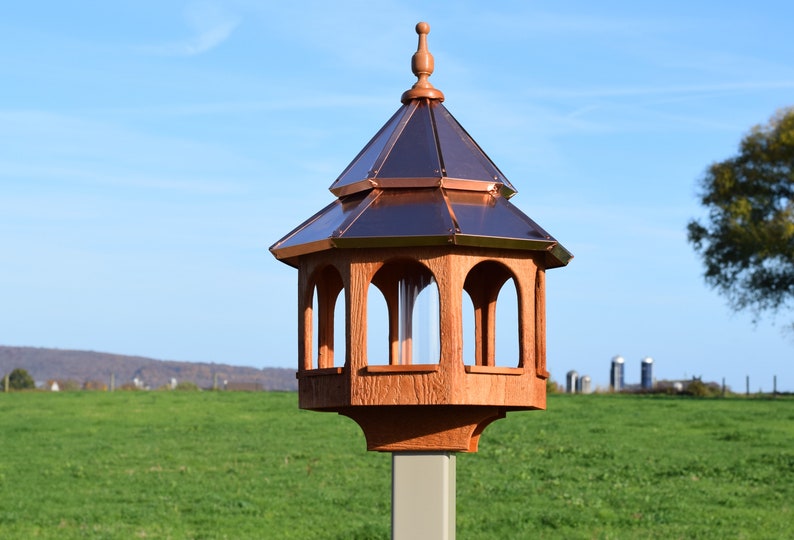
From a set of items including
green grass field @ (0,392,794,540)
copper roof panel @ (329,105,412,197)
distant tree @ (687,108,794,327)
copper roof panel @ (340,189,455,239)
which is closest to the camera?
copper roof panel @ (340,189,455,239)

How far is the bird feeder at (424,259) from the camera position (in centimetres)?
416

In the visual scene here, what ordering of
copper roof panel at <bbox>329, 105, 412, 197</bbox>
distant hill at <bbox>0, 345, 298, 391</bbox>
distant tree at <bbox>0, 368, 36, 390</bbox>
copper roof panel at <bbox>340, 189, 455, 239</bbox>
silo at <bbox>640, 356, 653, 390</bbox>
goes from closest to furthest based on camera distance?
copper roof panel at <bbox>340, 189, 455, 239</bbox> < copper roof panel at <bbox>329, 105, 412, 197</bbox> < silo at <bbox>640, 356, 653, 390</bbox> < distant tree at <bbox>0, 368, 36, 390</bbox> < distant hill at <bbox>0, 345, 298, 391</bbox>

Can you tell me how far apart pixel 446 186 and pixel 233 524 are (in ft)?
35.4

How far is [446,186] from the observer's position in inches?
169

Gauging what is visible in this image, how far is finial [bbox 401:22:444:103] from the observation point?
15.2 feet

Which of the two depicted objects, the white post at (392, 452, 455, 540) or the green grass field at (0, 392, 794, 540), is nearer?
the white post at (392, 452, 455, 540)

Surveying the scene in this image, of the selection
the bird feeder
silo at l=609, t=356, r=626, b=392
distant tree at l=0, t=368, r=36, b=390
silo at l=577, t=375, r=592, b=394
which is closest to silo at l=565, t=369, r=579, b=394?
silo at l=577, t=375, r=592, b=394

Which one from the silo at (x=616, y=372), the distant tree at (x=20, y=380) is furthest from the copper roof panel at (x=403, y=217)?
the distant tree at (x=20, y=380)

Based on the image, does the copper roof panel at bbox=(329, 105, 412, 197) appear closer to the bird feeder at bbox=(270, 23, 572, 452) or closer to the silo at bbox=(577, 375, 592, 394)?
the bird feeder at bbox=(270, 23, 572, 452)

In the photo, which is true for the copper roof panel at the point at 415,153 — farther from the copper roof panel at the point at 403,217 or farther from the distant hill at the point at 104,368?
the distant hill at the point at 104,368

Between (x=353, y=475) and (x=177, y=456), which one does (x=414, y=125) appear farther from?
(x=177, y=456)

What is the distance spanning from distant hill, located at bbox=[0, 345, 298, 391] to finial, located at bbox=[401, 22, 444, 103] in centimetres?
7117

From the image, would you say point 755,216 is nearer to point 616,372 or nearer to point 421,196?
point 616,372

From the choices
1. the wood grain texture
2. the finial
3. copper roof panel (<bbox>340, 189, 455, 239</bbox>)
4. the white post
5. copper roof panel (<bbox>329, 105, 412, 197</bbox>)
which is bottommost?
the white post
